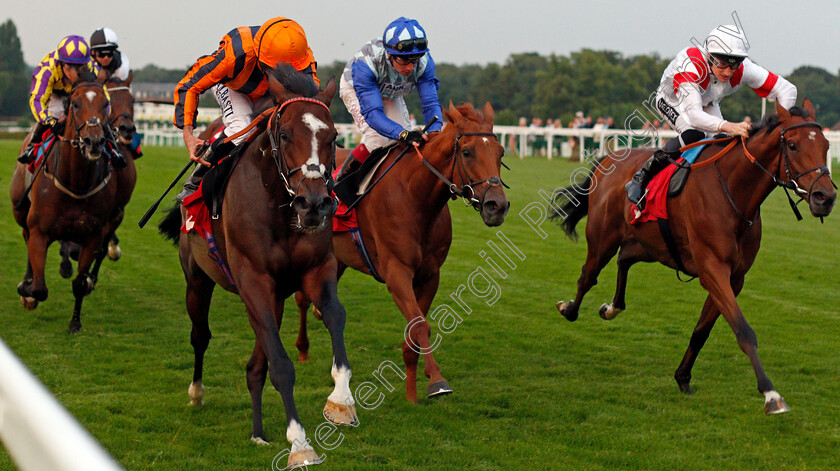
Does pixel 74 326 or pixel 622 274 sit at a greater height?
pixel 622 274

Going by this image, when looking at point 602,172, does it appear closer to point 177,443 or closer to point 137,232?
point 177,443

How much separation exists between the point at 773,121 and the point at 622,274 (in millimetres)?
2208

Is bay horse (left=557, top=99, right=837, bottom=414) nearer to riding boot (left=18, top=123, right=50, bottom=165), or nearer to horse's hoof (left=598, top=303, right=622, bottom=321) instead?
horse's hoof (left=598, top=303, right=622, bottom=321)

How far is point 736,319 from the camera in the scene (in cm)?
551

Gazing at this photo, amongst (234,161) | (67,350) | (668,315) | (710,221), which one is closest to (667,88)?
(710,221)

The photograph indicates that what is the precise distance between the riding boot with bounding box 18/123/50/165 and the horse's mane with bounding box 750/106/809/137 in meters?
5.94

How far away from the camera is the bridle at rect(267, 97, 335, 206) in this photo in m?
4.16

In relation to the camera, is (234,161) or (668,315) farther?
(668,315)

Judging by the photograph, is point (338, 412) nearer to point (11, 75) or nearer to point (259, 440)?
point (259, 440)

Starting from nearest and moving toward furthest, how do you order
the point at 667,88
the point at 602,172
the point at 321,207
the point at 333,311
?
1. the point at 321,207
2. the point at 333,311
3. the point at 667,88
4. the point at 602,172

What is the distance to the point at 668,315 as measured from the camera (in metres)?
8.75

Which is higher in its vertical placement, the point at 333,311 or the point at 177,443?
the point at 333,311

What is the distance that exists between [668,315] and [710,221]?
116 inches

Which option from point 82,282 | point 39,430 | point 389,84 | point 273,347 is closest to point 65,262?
point 82,282
